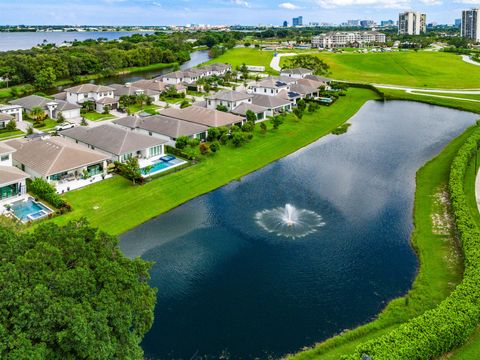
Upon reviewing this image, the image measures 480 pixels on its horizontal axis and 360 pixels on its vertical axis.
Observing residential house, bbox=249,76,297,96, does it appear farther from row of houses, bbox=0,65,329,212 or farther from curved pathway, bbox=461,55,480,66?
curved pathway, bbox=461,55,480,66

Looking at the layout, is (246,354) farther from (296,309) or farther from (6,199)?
(6,199)

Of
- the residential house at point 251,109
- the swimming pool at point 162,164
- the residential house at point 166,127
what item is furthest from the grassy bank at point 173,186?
the residential house at point 251,109

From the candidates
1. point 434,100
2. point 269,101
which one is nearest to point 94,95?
point 269,101

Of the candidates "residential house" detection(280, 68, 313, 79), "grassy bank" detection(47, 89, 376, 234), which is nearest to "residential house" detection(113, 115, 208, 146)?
"grassy bank" detection(47, 89, 376, 234)

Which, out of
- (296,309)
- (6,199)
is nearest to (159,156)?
(6,199)

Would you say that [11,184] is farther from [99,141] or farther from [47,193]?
[99,141]

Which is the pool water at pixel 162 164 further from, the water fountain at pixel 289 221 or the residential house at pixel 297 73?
the residential house at pixel 297 73
